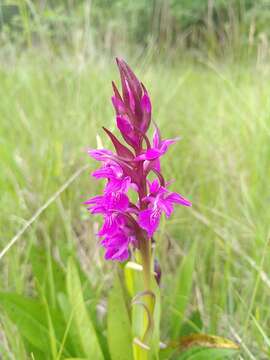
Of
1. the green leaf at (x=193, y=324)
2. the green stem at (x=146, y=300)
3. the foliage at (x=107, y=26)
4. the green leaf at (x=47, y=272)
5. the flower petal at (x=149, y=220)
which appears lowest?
the green leaf at (x=193, y=324)

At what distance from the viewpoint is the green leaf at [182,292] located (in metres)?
1.12

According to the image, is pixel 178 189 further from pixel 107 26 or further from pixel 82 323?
pixel 107 26

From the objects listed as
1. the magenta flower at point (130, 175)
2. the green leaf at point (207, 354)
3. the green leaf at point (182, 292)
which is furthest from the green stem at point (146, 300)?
the green leaf at point (182, 292)

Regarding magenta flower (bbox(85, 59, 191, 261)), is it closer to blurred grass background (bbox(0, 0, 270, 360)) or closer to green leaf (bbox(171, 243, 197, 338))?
blurred grass background (bbox(0, 0, 270, 360))

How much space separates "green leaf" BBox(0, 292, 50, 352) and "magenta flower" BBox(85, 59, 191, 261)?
306 millimetres

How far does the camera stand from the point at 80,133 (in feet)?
7.05

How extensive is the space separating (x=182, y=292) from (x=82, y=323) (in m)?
0.30

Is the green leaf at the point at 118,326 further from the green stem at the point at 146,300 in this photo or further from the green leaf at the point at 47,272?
the green leaf at the point at 47,272

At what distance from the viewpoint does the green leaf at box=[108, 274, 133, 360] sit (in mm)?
909

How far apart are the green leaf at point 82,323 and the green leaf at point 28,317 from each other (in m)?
0.10

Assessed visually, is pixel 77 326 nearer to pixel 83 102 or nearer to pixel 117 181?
pixel 117 181

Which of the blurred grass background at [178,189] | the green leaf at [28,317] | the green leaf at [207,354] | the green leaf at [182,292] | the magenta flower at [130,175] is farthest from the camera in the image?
the blurred grass background at [178,189]

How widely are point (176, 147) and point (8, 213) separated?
1.06 meters

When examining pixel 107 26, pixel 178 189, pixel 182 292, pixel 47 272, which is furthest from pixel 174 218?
pixel 107 26
